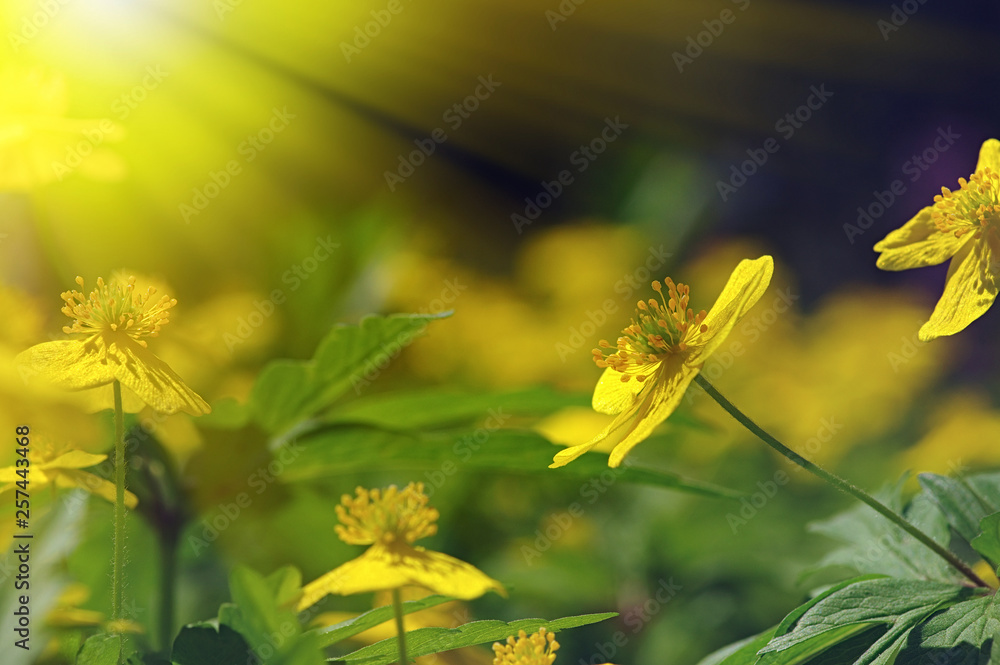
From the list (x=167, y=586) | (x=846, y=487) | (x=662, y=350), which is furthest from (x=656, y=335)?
(x=167, y=586)

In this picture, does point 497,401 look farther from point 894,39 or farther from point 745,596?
point 894,39

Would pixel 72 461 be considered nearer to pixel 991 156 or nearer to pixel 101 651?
pixel 101 651

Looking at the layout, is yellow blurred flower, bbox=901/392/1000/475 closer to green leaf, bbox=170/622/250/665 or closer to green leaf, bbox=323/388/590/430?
green leaf, bbox=323/388/590/430

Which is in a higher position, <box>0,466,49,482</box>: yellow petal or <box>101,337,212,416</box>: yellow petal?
<box>101,337,212,416</box>: yellow petal

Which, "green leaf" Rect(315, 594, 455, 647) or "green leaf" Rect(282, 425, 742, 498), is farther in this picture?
"green leaf" Rect(282, 425, 742, 498)

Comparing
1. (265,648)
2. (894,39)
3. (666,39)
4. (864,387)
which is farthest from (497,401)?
(894,39)

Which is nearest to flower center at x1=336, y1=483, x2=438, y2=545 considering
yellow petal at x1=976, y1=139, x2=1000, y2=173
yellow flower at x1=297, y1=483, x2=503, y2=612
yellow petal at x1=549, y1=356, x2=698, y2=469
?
yellow flower at x1=297, y1=483, x2=503, y2=612
